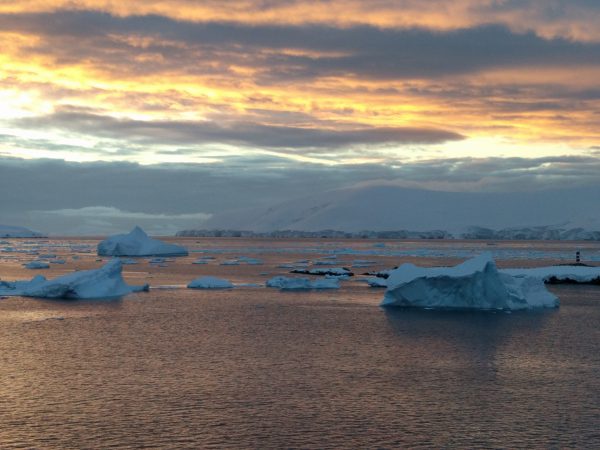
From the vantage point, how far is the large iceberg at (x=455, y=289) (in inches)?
1209

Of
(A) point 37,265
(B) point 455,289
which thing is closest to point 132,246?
(A) point 37,265

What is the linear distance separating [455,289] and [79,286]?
1768 centimetres

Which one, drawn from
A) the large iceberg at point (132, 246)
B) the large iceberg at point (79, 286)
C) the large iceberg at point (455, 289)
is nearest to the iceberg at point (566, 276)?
the large iceberg at point (455, 289)

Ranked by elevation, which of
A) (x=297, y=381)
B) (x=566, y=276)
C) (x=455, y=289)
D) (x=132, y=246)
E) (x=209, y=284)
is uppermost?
(x=132, y=246)

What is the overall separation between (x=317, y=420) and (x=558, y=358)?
920 cm

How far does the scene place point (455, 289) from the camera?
31.1 m

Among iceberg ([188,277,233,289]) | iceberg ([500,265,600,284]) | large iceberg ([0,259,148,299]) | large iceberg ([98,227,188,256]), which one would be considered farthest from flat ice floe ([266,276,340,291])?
large iceberg ([98,227,188,256])

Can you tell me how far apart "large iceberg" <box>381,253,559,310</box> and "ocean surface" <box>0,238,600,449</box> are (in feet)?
5.47

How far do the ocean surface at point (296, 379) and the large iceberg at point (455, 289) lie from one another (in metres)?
1.67

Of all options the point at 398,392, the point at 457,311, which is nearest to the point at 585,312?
the point at 457,311

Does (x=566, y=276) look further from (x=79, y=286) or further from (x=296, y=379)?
(x=296, y=379)

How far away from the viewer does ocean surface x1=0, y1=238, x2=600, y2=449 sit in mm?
12398

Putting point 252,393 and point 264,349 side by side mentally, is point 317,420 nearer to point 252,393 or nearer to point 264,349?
point 252,393

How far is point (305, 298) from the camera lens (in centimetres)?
3619
